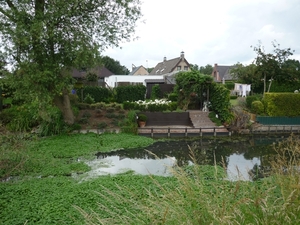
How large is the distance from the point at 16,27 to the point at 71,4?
2.25 metres

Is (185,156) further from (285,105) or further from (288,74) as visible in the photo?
(288,74)

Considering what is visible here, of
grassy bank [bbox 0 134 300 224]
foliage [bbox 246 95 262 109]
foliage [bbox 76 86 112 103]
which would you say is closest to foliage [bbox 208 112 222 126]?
foliage [bbox 246 95 262 109]

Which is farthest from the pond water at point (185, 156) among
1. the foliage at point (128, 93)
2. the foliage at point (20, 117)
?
the foliage at point (128, 93)

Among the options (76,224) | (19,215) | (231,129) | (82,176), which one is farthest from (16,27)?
(231,129)

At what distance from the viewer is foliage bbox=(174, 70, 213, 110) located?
15.4m

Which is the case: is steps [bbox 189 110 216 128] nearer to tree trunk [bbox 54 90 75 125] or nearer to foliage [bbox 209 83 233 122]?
foliage [bbox 209 83 233 122]

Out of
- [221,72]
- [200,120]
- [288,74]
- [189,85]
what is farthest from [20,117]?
[221,72]

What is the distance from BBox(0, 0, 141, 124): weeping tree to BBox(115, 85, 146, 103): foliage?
8.07 m

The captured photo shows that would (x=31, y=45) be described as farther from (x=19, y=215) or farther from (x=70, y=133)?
(x=19, y=215)

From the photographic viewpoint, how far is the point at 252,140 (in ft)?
39.6

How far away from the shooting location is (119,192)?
5.59m

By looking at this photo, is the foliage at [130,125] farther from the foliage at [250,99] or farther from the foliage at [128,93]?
the foliage at [250,99]

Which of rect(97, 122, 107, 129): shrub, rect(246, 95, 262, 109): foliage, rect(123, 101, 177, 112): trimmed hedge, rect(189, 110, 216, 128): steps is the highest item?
rect(246, 95, 262, 109): foliage

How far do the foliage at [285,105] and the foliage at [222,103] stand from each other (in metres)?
2.74
